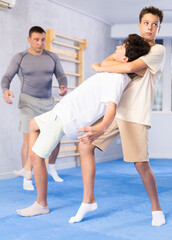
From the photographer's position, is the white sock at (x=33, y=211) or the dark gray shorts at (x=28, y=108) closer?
the white sock at (x=33, y=211)

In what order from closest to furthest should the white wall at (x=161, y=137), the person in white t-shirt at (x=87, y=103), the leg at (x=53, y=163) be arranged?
the person in white t-shirt at (x=87, y=103) → the leg at (x=53, y=163) → the white wall at (x=161, y=137)

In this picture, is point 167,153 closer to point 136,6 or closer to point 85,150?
point 136,6

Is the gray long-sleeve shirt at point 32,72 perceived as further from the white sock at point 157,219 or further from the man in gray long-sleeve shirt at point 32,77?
the white sock at point 157,219

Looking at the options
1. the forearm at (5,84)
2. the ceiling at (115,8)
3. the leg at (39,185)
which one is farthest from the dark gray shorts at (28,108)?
the ceiling at (115,8)

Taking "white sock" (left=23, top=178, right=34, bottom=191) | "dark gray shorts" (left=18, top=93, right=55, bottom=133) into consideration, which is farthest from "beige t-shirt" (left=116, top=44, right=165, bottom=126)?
"dark gray shorts" (left=18, top=93, right=55, bottom=133)

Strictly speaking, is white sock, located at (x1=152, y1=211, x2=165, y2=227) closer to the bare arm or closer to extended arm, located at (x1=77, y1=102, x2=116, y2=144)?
extended arm, located at (x1=77, y1=102, x2=116, y2=144)

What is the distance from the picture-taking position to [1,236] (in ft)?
6.74

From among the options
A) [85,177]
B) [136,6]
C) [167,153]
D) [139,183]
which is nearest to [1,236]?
[85,177]

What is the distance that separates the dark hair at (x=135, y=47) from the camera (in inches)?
87.2

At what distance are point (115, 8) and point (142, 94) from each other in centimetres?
357

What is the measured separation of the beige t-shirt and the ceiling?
3.12 metres

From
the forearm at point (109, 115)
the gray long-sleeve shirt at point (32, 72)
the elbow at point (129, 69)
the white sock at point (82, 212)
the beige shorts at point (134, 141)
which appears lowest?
the white sock at point (82, 212)

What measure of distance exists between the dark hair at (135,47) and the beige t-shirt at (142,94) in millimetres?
39

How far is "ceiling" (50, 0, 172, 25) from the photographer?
204 inches
